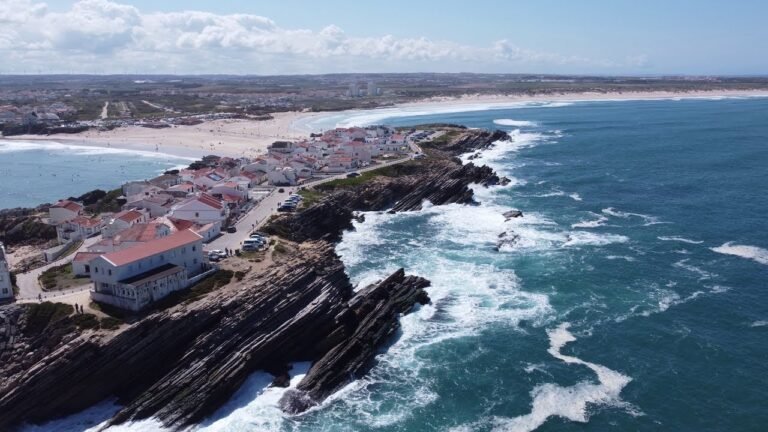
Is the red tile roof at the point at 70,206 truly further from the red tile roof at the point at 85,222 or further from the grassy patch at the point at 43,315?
the grassy patch at the point at 43,315

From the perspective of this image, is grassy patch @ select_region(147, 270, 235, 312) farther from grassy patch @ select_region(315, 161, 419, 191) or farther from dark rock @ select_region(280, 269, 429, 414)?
grassy patch @ select_region(315, 161, 419, 191)

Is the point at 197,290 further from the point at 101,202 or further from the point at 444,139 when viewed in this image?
the point at 444,139

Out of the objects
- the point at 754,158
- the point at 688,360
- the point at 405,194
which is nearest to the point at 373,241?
the point at 405,194

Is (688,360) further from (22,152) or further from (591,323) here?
(22,152)

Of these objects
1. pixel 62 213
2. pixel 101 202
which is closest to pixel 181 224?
pixel 62 213

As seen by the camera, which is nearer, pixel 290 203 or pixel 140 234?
pixel 140 234

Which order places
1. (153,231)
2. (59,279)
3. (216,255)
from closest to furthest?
(59,279) → (216,255) → (153,231)

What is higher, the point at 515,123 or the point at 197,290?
the point at 515,123
